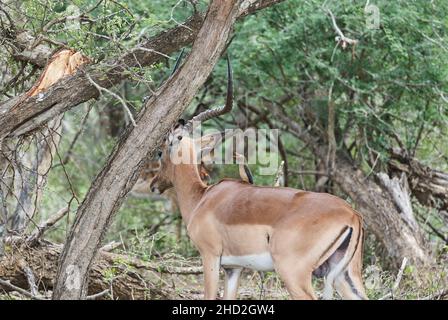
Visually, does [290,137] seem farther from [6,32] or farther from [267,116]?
[6,32]

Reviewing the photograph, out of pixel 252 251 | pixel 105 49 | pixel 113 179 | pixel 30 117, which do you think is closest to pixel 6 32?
pixel 105 49

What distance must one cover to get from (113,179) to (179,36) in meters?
1.35

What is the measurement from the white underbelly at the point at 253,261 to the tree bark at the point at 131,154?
1.03 metres

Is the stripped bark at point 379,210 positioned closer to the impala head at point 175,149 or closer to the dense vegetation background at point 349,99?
the dense vegetation background at point 349,99

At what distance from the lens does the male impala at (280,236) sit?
18.6 feet

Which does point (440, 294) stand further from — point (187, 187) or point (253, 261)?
point (187, 187)

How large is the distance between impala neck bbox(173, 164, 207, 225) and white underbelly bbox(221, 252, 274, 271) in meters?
0.73

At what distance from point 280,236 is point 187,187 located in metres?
1.57

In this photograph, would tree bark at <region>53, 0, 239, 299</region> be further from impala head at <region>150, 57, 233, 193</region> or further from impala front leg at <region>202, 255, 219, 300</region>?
impala head at <region>150, 57, 233, 193</region>

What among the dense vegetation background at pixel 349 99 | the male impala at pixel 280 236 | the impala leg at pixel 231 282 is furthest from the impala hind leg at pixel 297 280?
the dense vegetation background at pixel 349 99

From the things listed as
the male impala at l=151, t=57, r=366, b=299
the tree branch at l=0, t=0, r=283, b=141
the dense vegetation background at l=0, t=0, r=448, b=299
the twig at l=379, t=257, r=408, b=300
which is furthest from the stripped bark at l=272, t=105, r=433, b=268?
the tree branch at l=0, t=0, r=283, b=141

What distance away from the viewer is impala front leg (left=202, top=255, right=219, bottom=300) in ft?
20.6

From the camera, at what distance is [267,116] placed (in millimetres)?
11969

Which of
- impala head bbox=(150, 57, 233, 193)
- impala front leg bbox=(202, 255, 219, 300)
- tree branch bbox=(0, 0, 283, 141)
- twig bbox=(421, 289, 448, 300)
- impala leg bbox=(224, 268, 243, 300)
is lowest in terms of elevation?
twig bbox=(421, 289, 448, 300)
